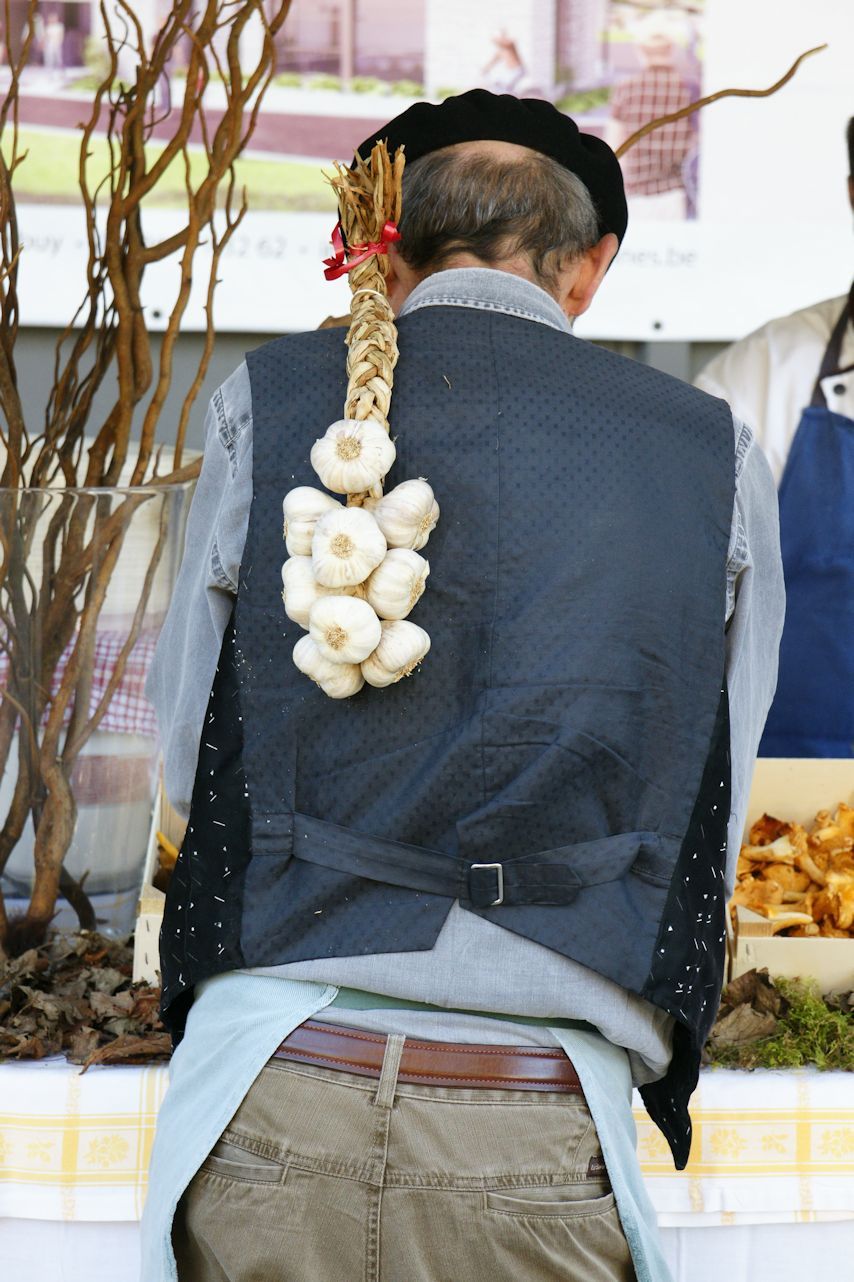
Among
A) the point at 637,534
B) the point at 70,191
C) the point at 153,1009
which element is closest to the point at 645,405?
the point at 637,534

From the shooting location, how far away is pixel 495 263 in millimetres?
1245

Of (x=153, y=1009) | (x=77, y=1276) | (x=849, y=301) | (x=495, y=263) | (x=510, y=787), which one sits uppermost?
(x=849, y=301)

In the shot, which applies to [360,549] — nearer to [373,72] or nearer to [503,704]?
[503,704]

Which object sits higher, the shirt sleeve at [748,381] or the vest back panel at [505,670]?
the shirt sleeve at [748,381]

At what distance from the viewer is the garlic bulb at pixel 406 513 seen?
1.06m

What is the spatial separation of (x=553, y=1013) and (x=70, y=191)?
293 centimetres

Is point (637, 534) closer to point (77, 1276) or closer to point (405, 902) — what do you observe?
point (405, 902)

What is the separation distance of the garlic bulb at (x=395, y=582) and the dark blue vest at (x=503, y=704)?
51mm

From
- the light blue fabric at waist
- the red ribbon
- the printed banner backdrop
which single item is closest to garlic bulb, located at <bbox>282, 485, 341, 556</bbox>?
the red ribbon

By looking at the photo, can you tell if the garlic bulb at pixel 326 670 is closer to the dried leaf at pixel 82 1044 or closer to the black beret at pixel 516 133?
the black beret at pixel 516 133

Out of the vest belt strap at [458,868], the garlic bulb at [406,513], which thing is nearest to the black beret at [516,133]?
the garlic bulb at [406,513]

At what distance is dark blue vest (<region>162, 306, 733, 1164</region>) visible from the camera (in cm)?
111

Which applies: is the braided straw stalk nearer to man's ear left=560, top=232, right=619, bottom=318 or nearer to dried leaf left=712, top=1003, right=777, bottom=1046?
man's ear left=560, top=232, right=619, bottom=318

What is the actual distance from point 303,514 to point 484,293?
11.4 inches
